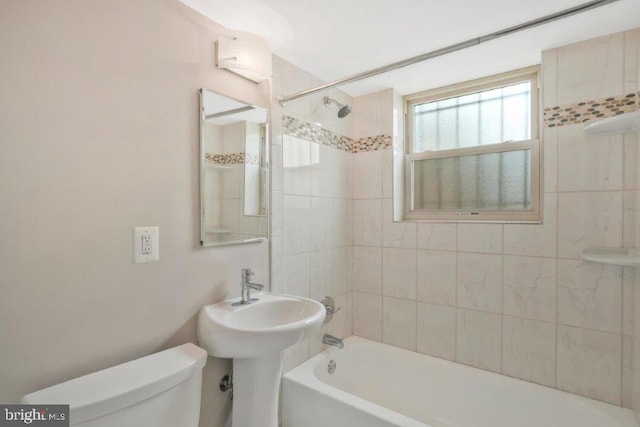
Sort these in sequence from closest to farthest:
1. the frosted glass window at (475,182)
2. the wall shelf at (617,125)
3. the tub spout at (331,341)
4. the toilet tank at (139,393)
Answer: the toilet tank at (139,393)
the wall shelf at (617,125)
the frosted glass window at (475,182)
the tub spout at (331,341)

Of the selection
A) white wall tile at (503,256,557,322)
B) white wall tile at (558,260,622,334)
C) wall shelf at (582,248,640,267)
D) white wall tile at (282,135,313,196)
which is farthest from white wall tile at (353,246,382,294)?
wall shelf at (582,248,640,267)

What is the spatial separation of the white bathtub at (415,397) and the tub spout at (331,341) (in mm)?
66

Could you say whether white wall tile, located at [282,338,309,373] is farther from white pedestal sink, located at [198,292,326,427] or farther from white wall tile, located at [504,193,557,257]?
white wall tile, located at [504,193,557,257]

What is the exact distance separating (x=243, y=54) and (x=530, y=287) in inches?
75.5

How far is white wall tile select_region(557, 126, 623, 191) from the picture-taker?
1.48 meters

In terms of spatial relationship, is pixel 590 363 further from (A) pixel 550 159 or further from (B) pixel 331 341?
(B) pixel 331 341

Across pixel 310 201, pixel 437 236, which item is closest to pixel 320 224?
pixel 310 201

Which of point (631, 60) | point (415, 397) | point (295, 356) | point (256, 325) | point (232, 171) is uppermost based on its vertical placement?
point (631, 60)

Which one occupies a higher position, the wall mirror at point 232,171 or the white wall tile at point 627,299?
the wall mirror at point 232,171

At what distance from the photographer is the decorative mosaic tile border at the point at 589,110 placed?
1.47 m

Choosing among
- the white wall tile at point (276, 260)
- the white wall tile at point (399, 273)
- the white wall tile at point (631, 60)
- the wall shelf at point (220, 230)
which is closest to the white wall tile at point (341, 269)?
the white wall tile at point (399, 273)

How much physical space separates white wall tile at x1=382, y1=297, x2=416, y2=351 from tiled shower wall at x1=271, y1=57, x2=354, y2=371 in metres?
0.28

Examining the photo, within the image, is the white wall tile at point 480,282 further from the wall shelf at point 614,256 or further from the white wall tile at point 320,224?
the white wall tile at point 320,224

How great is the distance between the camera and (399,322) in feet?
6.97
